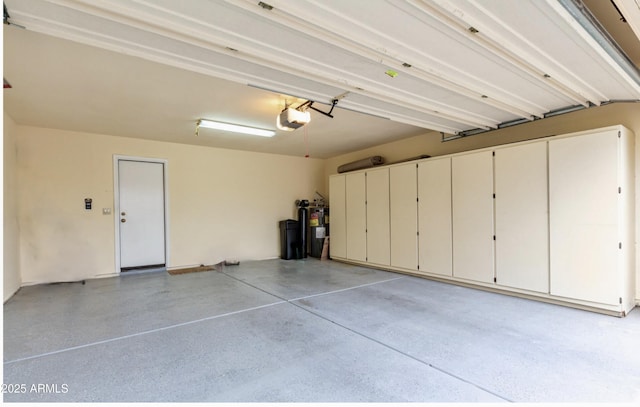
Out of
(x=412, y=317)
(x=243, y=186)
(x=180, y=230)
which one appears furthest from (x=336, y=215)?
(x=412, y=317)

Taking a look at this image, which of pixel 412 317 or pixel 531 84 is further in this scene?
pixel 412 317

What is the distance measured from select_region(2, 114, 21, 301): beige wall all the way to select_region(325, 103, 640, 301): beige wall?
6112 mm

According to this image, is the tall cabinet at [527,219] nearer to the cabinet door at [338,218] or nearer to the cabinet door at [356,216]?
the cabinet door at [356,216]

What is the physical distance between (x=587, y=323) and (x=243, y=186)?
6194 millimetres

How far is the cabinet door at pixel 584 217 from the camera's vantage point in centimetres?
351

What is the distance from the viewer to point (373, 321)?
11.1ft

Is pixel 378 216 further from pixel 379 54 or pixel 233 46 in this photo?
pixel 233 46

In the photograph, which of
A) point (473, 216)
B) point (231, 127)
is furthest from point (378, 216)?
point (231, 127)

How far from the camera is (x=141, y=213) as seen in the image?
20.1 ft

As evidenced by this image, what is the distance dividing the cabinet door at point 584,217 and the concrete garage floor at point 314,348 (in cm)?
34

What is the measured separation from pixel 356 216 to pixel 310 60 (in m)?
4.39

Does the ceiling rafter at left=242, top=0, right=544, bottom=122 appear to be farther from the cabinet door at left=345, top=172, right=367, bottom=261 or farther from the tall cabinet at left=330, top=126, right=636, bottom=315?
the cabinet door at left=345, top=172, right=367, bottom=261

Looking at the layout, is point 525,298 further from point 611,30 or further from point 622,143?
point 611,30

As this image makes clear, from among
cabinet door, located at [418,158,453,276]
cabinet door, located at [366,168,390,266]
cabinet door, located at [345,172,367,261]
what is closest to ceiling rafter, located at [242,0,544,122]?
cabinet door, located at [418,158,453,276]
